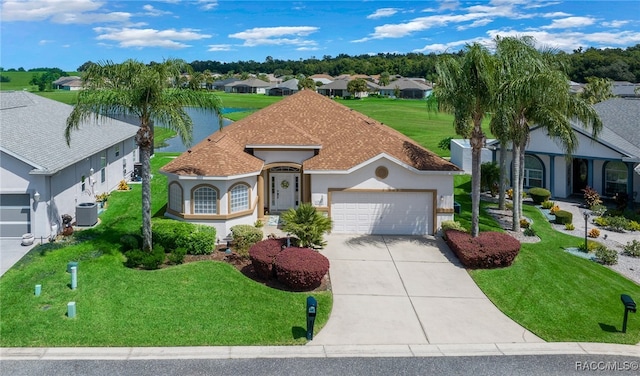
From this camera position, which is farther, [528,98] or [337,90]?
[337,90]

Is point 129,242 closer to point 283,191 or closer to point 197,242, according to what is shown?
point 197,242

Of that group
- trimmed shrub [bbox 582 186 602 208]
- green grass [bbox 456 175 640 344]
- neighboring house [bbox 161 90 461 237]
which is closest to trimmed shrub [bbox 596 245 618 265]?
green grass [bbox 456 175 640 344]

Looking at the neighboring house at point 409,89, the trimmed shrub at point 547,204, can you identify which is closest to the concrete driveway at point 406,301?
the trimmed shrub at point 547,204

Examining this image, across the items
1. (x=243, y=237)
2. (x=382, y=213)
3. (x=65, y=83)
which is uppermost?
(x=65, y=83)

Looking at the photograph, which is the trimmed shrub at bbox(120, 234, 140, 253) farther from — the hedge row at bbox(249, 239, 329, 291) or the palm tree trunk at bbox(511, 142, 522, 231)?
the palm tree trunk at bbox(511, 142, 522, 231)

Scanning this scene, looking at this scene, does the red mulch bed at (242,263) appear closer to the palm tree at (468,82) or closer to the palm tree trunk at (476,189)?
the palm tree trunk at (476,189)

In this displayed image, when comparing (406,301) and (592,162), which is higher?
(592,162)

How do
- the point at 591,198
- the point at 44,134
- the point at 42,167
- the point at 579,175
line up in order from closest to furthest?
the point at 42,167 → the point at 44,134 → the point at 591,198 → the point at 579,175

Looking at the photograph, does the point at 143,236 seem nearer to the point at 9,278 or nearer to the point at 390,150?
the point at 9,278

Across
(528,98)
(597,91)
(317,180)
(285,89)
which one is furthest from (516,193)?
(285,89)
